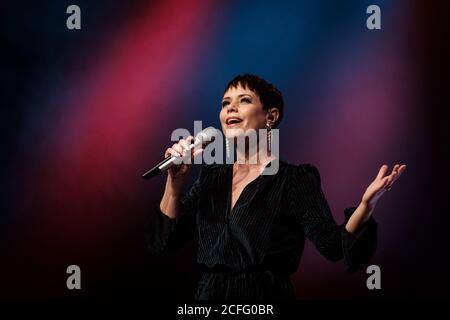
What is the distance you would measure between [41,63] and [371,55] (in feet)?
4.53

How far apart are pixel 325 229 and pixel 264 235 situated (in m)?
0.17

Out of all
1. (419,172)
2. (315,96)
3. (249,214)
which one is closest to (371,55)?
(315,96)

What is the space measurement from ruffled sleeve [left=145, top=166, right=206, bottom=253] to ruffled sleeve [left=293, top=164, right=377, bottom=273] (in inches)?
13.3

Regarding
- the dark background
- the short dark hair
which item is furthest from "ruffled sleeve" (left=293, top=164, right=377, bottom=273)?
the dark background

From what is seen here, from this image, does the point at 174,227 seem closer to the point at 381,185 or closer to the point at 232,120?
the point at 232,120

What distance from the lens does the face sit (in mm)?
1684

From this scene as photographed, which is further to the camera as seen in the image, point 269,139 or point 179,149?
point 269,139

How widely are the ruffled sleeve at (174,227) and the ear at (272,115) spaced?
11.8 inches

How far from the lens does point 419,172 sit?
223cm

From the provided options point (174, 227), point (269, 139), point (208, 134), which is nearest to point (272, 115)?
point (269, 139)

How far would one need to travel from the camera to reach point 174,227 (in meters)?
1.67

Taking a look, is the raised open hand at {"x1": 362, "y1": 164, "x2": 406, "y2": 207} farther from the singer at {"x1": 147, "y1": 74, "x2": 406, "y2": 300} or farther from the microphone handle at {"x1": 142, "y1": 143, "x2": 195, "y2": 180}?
the microphone handle at {"x1": 142, "y1": 143, "x2": 195, "y2": 180}

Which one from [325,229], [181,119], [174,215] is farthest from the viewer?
[181,119]
